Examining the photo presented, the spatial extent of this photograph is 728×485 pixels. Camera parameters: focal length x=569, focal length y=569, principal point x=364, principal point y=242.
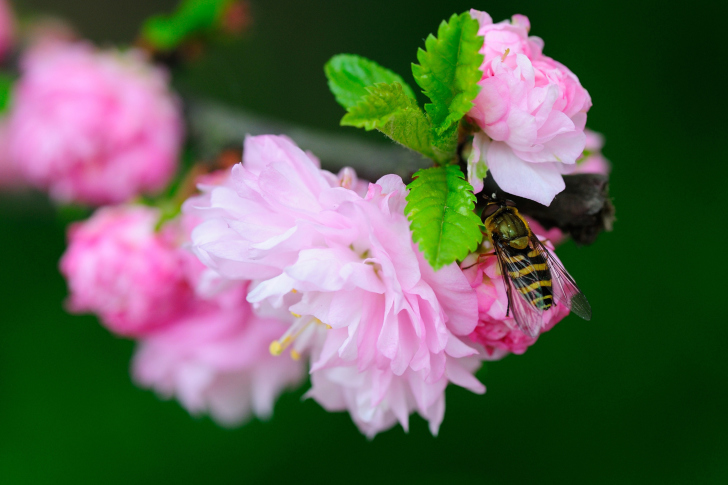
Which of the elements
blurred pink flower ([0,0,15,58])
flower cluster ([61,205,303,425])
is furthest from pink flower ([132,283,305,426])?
blurred pink flower ([0,0,15,58])

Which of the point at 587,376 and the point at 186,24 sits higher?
the point at 186,24

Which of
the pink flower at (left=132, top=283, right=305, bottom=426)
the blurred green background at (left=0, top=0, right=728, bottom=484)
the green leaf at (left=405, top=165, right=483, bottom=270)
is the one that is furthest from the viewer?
→ the blurred green background at (left=0, top=0, right=728, bottom=484)

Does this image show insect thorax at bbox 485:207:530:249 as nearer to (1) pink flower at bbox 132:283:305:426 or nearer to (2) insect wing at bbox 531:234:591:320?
(2) insect wing at bbox 531:234:591:320

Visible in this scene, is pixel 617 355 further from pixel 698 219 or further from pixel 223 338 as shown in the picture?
pixel 223 338

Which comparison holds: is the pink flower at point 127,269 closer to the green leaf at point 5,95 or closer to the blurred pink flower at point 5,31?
the green leaf at point 5,95

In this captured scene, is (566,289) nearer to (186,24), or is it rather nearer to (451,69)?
(451,69)

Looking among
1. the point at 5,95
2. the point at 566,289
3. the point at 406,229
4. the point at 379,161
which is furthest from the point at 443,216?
the point at 5,95
